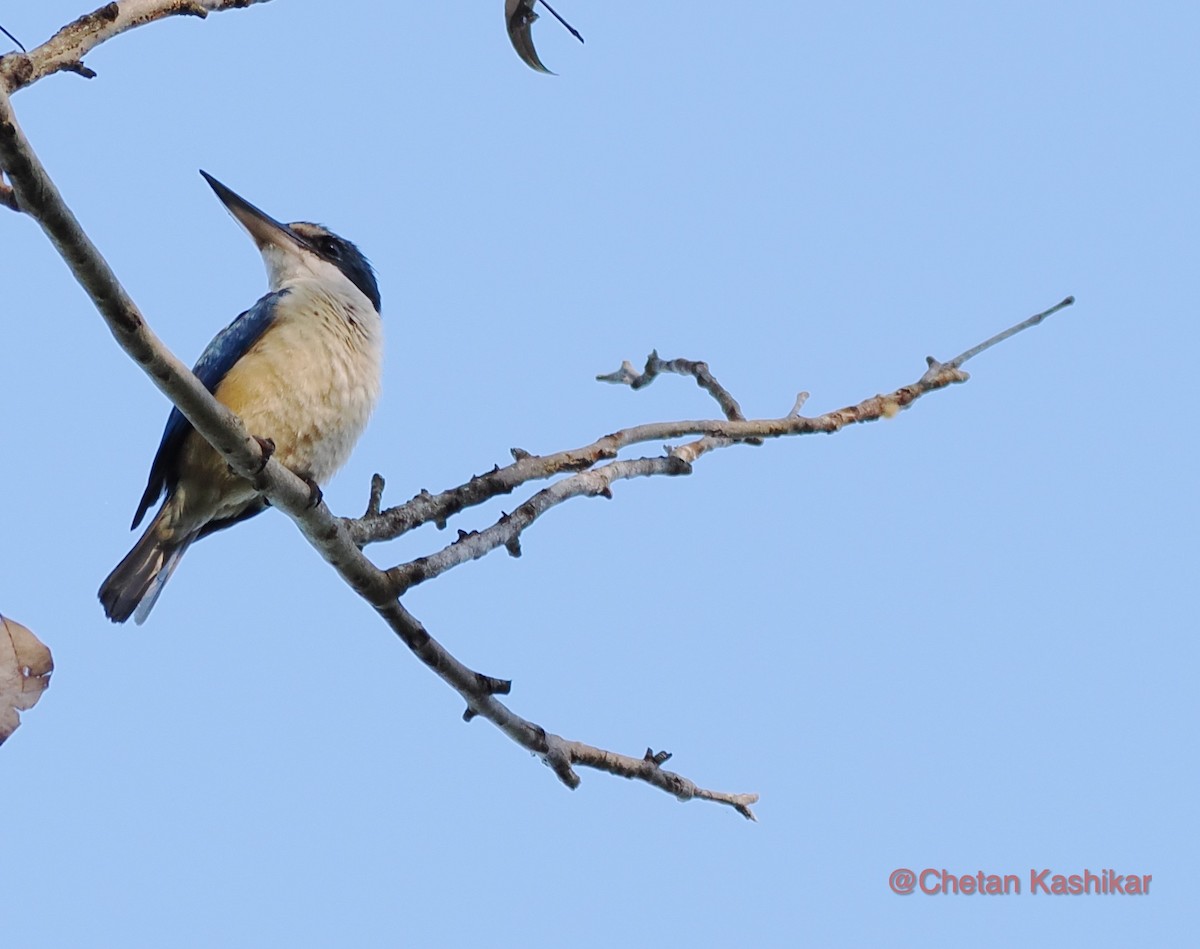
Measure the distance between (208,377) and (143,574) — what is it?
31.6 inches

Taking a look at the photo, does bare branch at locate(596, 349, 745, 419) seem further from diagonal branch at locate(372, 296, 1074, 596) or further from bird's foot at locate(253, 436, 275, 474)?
bird's foot at locate(253, 436, 275, 474)

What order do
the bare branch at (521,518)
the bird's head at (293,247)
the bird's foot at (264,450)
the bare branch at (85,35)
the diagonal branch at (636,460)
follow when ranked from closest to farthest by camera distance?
the bare branch at (85,35) → the bird's foot at (264,450) → the bare branch at (521,518) → the diagonal branch at (636,460) → the bird's head at (293,247)

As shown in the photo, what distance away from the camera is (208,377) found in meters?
4.84

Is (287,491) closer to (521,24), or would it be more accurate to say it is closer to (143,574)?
(521,24)

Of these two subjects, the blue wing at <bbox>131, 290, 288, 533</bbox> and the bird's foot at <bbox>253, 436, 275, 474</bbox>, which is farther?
the blue wing at <bbox>131, 290, 288, 533</bbox>

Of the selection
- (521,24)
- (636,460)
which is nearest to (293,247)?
(636,460)

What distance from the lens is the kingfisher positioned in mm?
4558

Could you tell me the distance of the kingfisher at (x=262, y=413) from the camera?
456cm

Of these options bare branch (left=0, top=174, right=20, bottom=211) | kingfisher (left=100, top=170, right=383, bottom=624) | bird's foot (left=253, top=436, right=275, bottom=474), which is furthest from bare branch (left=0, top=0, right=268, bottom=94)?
kingfisher (left=100, top=170, right=383, bottom=624)

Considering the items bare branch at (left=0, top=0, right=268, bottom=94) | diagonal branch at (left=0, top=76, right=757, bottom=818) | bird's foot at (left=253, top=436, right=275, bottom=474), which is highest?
bare branch at (left=0, top=0, right=268, bottom=94)

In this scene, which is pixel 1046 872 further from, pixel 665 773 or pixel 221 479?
pixel 221 479

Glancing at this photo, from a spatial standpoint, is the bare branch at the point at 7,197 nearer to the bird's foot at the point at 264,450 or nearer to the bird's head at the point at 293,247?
the bird's foot at the point at 264,450

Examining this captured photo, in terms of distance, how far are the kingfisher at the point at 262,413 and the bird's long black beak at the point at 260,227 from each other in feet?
2.15

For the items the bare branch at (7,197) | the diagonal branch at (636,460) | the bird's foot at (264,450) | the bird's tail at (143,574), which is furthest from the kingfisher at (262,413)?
the bare branch at (7,197)
